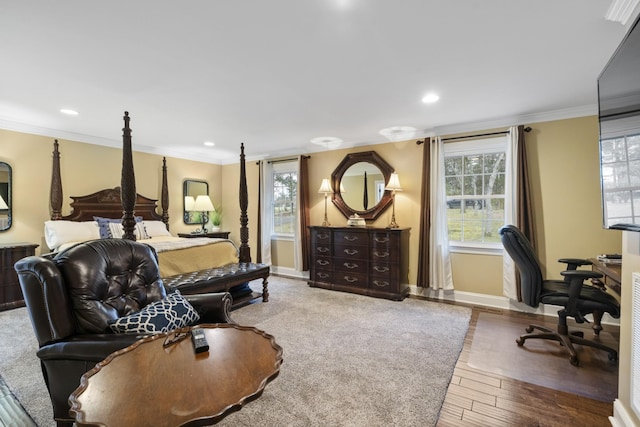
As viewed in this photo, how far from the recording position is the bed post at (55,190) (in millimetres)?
4227

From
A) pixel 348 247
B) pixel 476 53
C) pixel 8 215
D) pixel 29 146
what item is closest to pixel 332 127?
pixel 348 247

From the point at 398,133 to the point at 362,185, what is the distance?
984mm

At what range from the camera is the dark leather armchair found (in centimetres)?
143

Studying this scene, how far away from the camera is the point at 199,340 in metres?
1.39

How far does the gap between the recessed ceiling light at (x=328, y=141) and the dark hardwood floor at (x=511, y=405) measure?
3648 mm

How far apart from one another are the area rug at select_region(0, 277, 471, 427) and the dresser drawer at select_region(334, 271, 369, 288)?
1.38ft

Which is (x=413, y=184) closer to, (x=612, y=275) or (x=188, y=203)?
(x=612, y=275)

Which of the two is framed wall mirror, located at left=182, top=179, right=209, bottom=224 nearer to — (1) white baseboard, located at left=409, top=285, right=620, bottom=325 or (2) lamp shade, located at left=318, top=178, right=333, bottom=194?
(2) lamp shade, located at left=318, top=178, right=333, bottom=194

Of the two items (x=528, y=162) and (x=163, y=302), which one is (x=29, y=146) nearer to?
(x=163, y=302)

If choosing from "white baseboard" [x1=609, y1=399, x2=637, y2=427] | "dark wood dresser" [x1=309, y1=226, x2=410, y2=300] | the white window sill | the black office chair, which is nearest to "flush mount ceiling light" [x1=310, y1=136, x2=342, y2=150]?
"dark wood dresser" [x1=309, y1=226, x2=410, y2=300]

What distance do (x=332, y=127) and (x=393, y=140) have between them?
1046 millimetres

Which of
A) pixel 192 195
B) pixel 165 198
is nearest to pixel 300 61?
pixel 165 198

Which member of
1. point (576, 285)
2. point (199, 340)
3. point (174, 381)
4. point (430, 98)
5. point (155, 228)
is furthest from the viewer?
point (155, 228)

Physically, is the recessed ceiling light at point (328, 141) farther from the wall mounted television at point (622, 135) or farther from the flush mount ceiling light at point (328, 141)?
the wall mounted television at point (622, 135)
